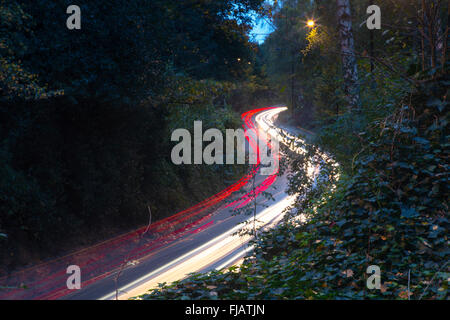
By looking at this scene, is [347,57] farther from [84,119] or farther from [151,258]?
[151,258]

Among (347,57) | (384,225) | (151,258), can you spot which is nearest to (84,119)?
(151,258)

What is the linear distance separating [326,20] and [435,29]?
9491 mm

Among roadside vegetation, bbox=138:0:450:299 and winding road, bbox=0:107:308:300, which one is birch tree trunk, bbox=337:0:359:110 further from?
winding road, bbox=0:107:308:300

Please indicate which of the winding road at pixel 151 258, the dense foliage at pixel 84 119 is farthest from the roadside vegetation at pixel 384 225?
the dense foliage at pixel 84 119

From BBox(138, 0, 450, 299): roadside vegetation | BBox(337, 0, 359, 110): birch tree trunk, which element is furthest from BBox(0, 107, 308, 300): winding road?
BBox(337, 0, 359, 110): birch tree trunk

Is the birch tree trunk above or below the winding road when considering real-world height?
above

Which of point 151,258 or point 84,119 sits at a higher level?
point 84,119

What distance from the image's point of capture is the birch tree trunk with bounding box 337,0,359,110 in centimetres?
962

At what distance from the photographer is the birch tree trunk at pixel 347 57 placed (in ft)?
31.6

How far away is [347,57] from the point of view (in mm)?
10391

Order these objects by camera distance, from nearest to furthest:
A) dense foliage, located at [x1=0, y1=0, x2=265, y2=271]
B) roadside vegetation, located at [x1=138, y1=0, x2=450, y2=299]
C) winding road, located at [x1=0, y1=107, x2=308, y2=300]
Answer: roadside vegetation, located at [x1=138, y1=0, x2=450, y2=299] → winding road, located at [x1=0, y1=107, x2=308, y2=300] → dense foliage, located at [x1=0, y1=0, x2=265, y2=271]

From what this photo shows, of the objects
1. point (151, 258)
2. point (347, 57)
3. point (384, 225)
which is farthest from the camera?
point (151, 258)

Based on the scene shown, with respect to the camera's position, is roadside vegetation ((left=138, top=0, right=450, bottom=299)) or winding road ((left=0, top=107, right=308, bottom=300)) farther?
winding road ((left=0, top=107, right=308, bottom=300))

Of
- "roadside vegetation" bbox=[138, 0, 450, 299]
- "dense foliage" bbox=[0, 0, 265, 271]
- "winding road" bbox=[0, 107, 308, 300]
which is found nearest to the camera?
"roadside vegetation" bbox=[138, 0, 450, 299]
